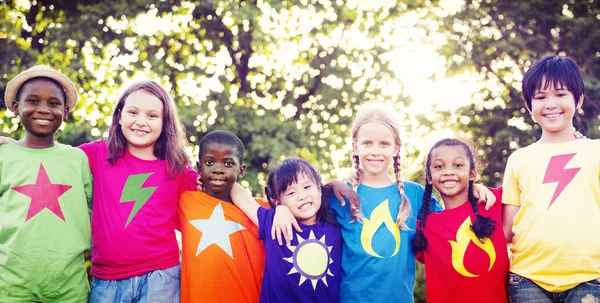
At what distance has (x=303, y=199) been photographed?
3330 millimetres

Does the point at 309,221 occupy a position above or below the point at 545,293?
above

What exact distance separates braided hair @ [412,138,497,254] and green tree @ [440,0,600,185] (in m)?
5.47

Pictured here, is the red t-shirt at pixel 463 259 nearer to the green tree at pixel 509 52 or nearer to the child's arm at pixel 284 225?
the child's arm at pixel 284 225

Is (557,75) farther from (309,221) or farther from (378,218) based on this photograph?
(309,221)

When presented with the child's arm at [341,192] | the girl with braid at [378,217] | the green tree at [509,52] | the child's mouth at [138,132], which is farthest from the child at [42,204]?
the green tree at [509,52]

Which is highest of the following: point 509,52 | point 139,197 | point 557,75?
point 509,52

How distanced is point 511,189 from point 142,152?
228 centimetres

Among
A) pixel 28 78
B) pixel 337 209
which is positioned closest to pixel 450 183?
pixel 337 209

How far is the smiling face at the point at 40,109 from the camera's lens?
9.84 ft

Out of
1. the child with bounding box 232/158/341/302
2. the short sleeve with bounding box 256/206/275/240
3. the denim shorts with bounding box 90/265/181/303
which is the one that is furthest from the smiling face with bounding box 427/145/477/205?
the denim shorts with bounding box 90/265/181/303

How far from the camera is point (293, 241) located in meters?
3.24

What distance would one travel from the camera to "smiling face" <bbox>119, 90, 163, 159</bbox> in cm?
328

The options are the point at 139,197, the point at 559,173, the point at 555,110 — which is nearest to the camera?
the point at 559,173

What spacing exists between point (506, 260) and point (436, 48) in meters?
6.20
